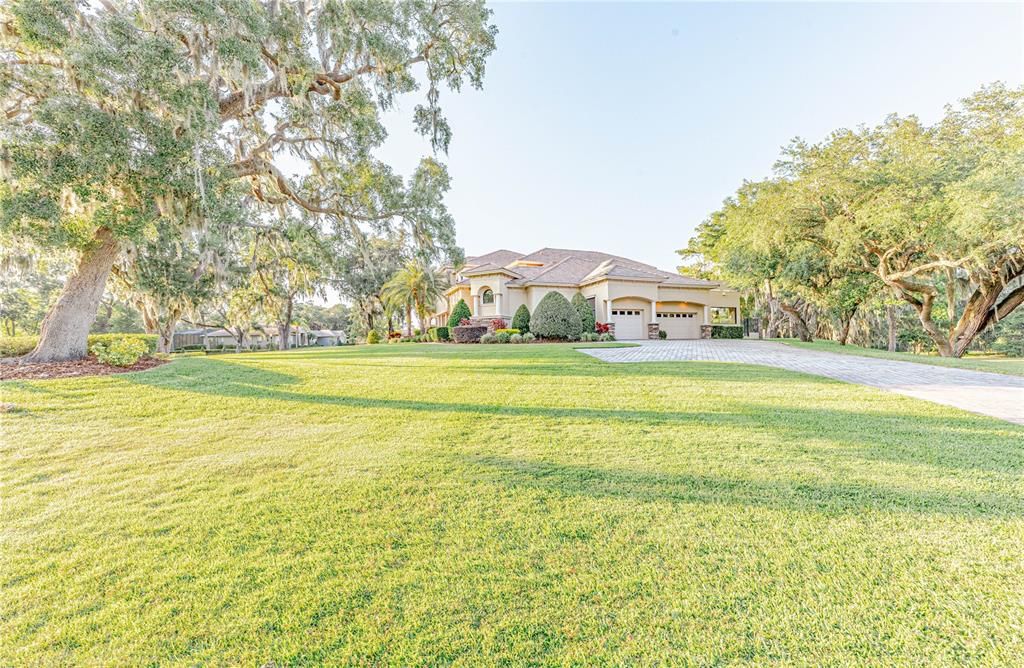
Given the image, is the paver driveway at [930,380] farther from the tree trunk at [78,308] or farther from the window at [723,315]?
the window at [723,315]

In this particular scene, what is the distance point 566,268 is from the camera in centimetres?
2539

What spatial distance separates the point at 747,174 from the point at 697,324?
9.35 meters

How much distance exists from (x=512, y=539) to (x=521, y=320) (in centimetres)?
1855

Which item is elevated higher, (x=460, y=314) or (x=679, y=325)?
(x=460, y=314)

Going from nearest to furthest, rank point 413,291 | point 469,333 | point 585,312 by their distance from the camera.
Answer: point 469,333 → point 585,312 → point 413,291

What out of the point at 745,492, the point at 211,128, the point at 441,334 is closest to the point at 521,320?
the point at 441,334

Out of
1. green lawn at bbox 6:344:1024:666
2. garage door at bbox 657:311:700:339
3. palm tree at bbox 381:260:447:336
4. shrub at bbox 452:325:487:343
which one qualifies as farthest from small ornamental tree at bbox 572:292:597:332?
green lawn at bbox 6:344:1024:666

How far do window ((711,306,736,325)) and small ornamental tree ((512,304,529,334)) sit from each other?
13.1 m

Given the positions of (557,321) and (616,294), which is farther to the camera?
(616,294)

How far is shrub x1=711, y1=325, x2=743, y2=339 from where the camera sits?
79.7ft

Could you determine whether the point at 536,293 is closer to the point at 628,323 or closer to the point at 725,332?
the point at 628,323

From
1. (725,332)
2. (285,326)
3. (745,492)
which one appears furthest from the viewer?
(285,326)

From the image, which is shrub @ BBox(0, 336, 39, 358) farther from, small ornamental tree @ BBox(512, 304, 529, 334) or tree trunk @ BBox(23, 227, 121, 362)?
small ornamental tree @ BBox(512, 304, 529, 334)

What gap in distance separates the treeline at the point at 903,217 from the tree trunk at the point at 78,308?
2135 centimetres
